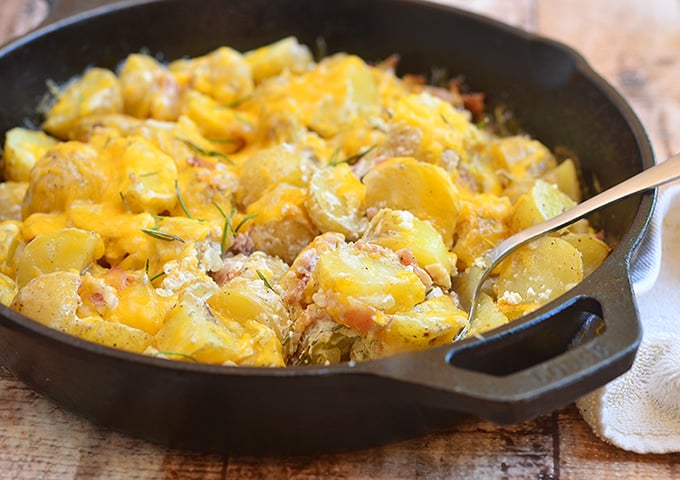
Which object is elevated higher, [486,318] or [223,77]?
[223,77]

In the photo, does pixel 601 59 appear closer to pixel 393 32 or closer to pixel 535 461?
pixel 393 32

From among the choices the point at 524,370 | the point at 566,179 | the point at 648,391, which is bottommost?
the point at 648,391

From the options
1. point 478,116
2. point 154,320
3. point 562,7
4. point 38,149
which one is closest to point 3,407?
point 154,320

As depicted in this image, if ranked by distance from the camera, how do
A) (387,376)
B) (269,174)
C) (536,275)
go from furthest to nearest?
(269,174) → (536,275) → (387,376)

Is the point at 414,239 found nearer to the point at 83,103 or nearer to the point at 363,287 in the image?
the point at 363,287

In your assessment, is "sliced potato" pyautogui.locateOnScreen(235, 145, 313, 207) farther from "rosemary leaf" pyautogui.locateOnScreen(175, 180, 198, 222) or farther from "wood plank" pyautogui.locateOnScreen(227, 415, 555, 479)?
"wood plank" pyautogui.locateOnScreen(227, 415, 555, 479)

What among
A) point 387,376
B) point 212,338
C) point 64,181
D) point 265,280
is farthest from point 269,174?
point 387,376
